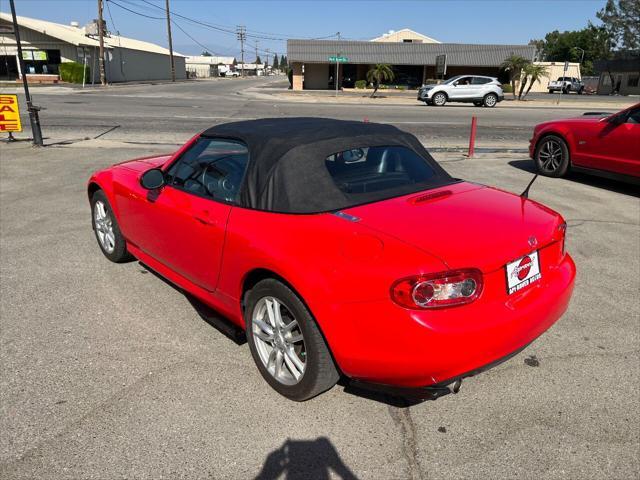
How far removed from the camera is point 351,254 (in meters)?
2.38

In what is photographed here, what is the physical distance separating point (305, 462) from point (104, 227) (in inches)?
133

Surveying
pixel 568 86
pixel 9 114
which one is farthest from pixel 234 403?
pixel 568 86

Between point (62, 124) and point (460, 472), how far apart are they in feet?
56.8

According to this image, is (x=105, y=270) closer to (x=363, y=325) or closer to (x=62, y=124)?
(x=363, y=325)

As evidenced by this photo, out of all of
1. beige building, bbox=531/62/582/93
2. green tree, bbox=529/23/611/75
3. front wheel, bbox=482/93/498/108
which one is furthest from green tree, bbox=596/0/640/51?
front wheel, bbox=482/93/498/108

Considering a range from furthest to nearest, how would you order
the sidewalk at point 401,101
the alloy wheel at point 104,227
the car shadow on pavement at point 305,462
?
the sidewalk at point 401,101, the alloy wheel at point 104,227, the car shadow on pavement at point 305,462

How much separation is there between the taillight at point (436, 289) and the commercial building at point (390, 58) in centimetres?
4709

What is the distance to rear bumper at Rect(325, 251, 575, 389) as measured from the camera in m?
2.21

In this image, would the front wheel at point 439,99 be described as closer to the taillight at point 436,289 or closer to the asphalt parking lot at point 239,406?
the asphalt parking lot at point 239,406

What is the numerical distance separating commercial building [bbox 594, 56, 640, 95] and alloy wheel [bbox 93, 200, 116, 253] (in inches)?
3246

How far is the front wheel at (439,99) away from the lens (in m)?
30.0

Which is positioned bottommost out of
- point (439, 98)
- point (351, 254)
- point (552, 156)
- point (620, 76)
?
point (552, 156)

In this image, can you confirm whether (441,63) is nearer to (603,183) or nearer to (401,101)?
(401,101)

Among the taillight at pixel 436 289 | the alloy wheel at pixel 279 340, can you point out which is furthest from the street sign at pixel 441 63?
the taillight at pixel 436 289
